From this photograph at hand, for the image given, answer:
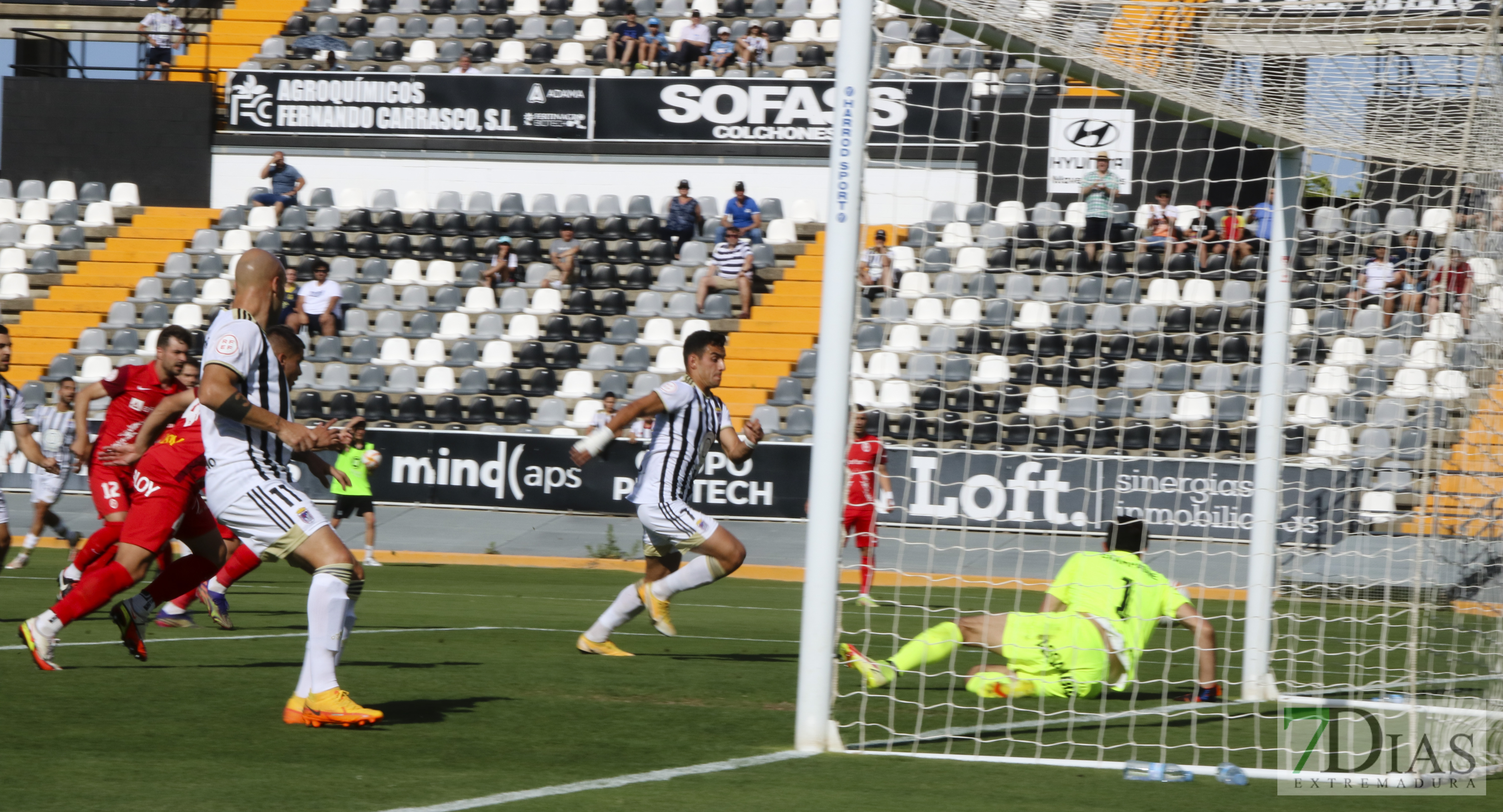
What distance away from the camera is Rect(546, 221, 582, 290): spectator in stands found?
23391 mm

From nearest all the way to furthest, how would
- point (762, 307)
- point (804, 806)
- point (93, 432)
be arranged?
point (804, 806) → point (93, 432) → point (762, 307)

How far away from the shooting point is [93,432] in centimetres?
2103

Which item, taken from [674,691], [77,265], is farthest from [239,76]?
[674,691]

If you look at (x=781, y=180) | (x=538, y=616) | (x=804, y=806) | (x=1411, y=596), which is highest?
(x=781, y=180)

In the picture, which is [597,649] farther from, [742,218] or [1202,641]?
[742,218]

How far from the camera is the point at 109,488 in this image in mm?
10734

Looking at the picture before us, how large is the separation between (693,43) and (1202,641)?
1981 cm

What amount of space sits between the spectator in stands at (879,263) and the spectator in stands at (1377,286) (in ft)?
13.2

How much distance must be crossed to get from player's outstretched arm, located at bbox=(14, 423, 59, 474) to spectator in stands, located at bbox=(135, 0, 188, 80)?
699 inches

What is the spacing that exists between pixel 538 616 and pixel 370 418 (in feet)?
34.8

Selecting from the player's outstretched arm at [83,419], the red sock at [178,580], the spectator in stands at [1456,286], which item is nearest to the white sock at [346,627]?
the red sock at [178,580]

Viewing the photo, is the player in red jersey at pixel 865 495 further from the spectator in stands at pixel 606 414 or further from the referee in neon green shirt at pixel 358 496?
the referee in neon green shirt at pixel 358 496

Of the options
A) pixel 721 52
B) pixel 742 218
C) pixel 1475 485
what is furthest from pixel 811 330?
pixel 1475 485

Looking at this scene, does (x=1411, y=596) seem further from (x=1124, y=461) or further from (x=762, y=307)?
(x=762, y=307)
